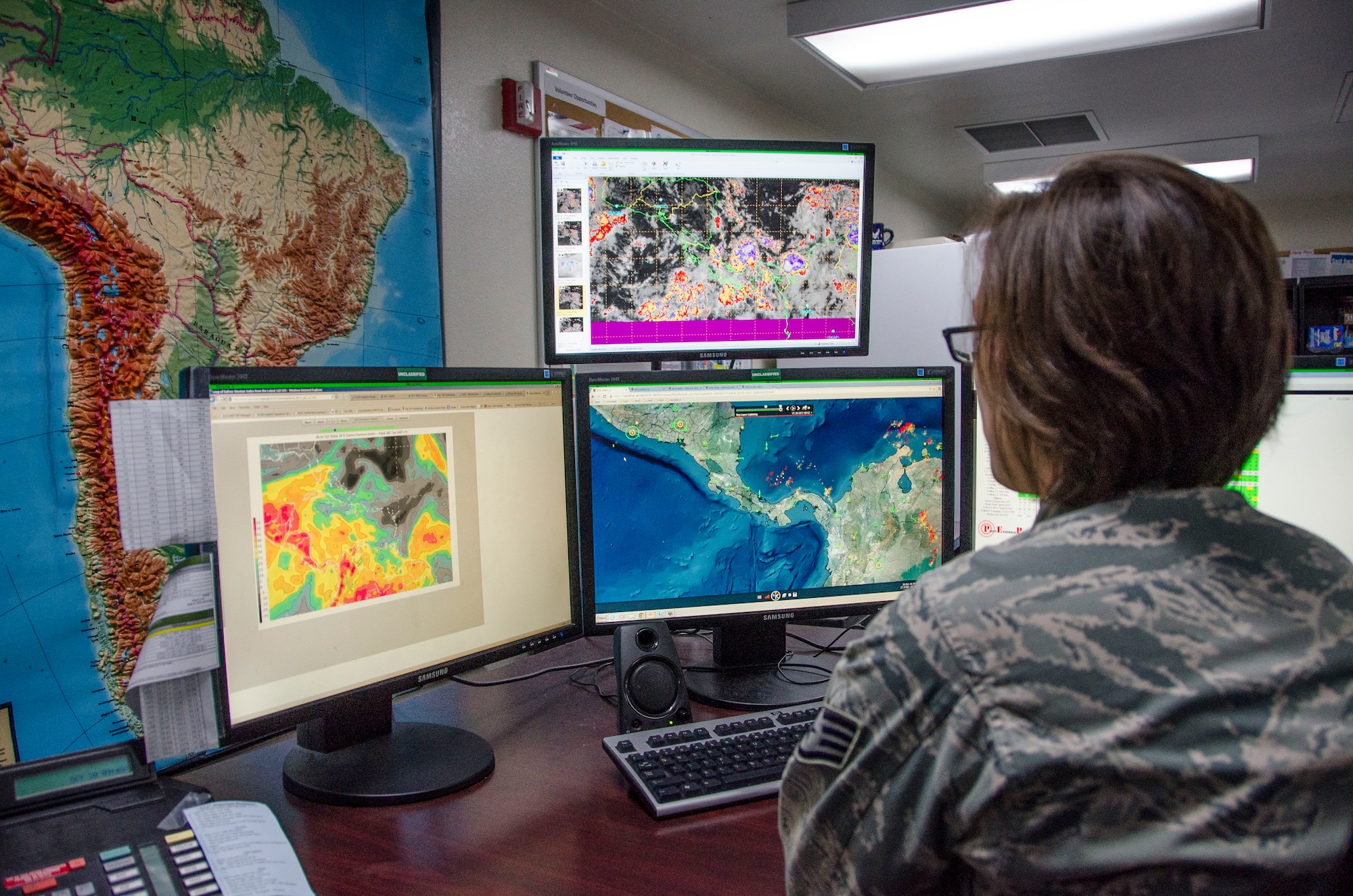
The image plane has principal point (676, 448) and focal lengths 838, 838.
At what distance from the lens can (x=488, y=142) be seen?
6.84 ft

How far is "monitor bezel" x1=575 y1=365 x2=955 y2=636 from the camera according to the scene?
3.73 feet

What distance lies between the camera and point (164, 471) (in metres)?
0.78

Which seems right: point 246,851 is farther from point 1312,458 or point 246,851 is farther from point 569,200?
point 1312,458

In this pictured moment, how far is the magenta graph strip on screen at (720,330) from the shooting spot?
1286 mm

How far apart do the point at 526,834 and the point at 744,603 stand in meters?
0.47

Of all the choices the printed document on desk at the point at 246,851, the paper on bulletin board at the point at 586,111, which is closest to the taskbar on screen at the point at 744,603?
the printed document on desk at the point at 246,851

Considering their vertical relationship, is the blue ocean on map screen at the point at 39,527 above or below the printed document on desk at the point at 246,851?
above

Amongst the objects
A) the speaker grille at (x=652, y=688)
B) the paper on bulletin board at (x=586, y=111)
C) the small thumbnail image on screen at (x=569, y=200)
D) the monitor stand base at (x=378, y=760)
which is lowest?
the monitor stand base at (x=378, y=760)

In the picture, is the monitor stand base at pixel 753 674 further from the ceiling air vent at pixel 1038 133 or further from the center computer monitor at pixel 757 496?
the ceiling air vent at pixel 1038 133

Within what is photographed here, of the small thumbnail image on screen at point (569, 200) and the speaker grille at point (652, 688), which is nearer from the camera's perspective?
the speaker grille at point (652, 688)

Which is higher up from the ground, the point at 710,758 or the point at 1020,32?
the point at 1020,32

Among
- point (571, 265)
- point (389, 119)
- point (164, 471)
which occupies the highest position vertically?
point (389, 119)

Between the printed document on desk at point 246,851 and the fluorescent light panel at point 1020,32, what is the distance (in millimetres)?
2512

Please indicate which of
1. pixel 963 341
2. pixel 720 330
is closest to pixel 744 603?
pixel 720 330
